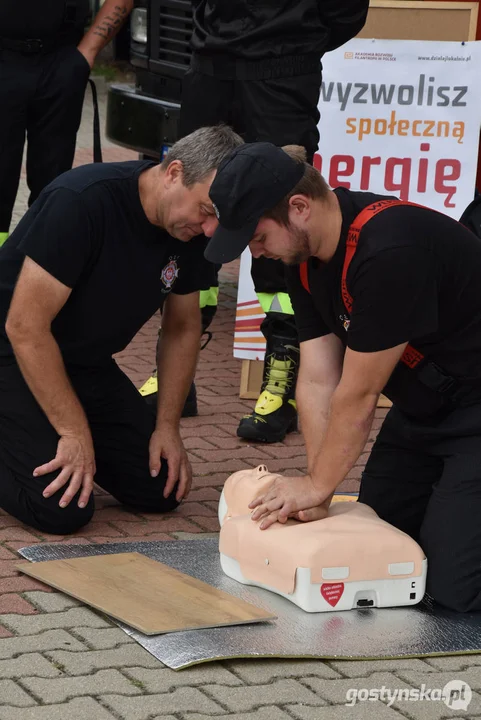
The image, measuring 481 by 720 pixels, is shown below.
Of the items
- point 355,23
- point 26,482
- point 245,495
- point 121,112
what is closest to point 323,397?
point 245,495

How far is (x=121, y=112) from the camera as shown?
6.57 metres

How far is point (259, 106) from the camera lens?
4719 millimetres

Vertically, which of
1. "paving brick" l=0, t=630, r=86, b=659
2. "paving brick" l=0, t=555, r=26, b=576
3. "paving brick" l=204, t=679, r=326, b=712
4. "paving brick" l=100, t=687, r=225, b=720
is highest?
"paving brick" l=100, t=687, r=225, b=720

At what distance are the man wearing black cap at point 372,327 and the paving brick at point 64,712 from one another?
2.78 ft

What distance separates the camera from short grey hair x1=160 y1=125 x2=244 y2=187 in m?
3.56

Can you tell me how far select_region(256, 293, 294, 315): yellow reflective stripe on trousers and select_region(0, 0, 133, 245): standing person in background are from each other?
1.24 m

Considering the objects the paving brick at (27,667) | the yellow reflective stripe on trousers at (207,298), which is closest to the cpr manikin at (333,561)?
the paving brick at (27,667)

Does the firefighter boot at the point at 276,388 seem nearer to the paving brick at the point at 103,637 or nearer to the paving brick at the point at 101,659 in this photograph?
the paving brick at the point at 103,637

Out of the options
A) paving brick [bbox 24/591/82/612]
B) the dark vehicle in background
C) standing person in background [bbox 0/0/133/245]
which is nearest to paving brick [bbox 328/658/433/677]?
paving brick [bbox 24/591/82/612]

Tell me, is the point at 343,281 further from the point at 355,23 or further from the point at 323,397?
the point at 355,23

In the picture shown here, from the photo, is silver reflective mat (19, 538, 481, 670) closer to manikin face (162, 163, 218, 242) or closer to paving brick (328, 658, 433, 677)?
paving brick (328, 658, 433, 677)

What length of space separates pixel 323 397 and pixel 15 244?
107 centimetres

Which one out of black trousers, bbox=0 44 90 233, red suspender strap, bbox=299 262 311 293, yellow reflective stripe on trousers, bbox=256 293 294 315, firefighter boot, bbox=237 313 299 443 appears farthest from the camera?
black trousers, bbox=0 44 90 233

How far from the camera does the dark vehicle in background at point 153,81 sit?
20.6ft
